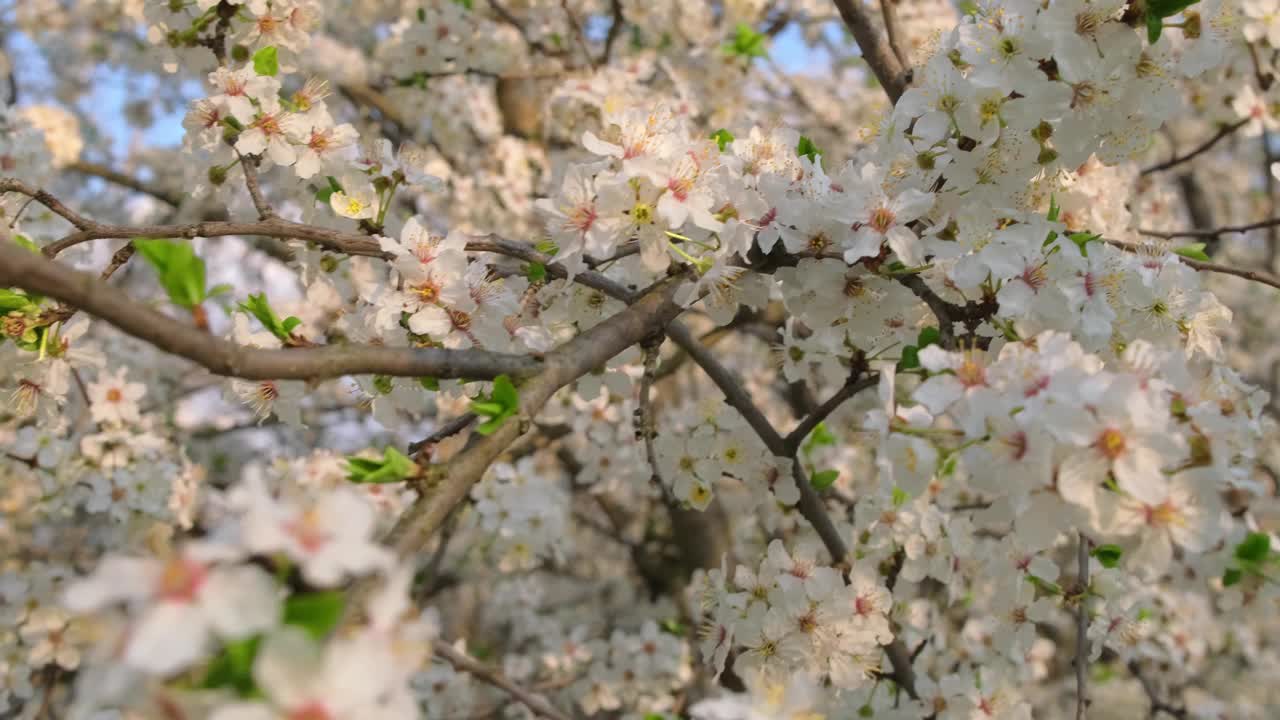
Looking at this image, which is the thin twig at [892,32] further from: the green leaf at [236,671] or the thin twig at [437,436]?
the green leaf at [236,671]

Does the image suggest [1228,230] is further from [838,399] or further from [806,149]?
[838,399]

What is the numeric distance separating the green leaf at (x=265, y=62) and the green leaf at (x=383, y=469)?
1202 mm

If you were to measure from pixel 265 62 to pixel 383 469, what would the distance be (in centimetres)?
133

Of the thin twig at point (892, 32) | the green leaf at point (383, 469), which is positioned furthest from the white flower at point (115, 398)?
the thin twig at point (892, 32)

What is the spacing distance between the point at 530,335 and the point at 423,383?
28 centimetres

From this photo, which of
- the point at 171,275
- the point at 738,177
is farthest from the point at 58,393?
the point at 738,177

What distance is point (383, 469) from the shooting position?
118 centimetres

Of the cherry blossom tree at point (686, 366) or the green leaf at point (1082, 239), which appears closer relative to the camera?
the cherry blossom tree at point (686, 366)

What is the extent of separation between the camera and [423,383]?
1619 mm

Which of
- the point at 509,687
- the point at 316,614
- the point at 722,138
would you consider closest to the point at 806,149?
the point at 722,138

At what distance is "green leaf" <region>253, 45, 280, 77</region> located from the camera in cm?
208

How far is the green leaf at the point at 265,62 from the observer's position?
2080mm

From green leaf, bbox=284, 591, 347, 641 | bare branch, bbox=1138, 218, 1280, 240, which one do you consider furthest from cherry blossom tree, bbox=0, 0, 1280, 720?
bare branch, bbox=1138, 218, 1280, 240

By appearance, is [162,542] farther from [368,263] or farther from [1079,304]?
[368,263]
